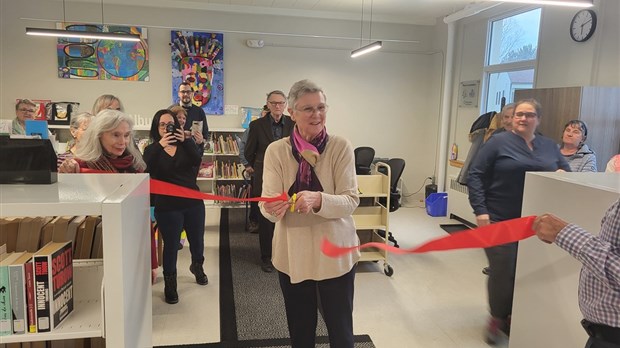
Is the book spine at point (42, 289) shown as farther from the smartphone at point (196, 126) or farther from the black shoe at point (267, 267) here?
the smartphone at point (196, 126)

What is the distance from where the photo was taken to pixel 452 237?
162 centimetres

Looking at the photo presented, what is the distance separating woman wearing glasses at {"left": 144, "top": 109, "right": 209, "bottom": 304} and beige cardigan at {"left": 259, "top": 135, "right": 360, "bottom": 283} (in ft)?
5.10

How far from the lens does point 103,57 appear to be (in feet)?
21.9

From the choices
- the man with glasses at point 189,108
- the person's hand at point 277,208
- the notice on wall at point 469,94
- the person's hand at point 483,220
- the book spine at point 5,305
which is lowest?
the person's hand at point 483,220

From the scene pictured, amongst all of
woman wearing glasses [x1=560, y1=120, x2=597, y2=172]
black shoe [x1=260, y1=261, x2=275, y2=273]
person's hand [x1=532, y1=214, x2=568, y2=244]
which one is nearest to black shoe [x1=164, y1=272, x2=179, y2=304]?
black shoe [x1=260, y1=261, x2=275, y2=273]

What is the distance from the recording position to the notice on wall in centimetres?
651

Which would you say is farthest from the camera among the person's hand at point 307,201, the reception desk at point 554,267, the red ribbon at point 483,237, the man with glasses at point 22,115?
the man with glasses at point 22,115

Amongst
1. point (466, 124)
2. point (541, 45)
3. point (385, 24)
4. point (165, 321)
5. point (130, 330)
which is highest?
point (385, 24)

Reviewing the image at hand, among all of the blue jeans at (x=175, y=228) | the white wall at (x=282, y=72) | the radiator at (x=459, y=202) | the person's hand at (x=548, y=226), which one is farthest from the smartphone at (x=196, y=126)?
the radiator at (x=459, y=202)

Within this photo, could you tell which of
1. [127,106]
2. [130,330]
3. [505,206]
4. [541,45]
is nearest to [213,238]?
[127,106]

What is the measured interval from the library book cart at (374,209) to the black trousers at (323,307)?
85.7 inches

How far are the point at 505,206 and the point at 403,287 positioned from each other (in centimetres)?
145

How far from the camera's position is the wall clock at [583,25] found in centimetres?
443

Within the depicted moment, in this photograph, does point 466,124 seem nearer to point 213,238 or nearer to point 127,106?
point 213,238
